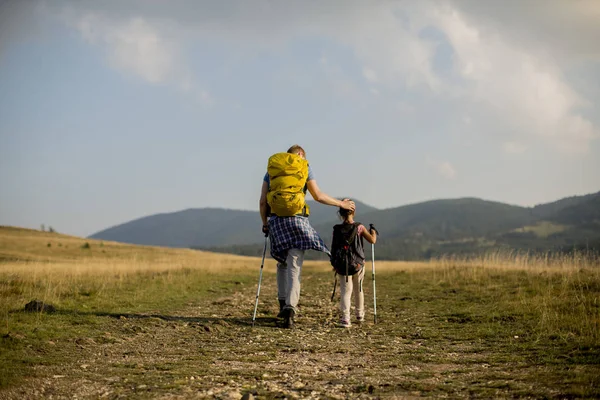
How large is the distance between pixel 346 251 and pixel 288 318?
156 cm

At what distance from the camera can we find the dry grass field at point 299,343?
5.69m

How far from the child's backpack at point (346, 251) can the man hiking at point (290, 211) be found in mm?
302

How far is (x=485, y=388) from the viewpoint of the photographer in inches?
215

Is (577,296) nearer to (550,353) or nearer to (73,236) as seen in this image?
(550,353)

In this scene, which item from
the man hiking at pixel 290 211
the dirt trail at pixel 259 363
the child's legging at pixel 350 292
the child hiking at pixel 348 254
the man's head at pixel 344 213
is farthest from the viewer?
the man's head at pixel 344 213

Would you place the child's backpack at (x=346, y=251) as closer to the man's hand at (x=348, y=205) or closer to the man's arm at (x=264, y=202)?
the man's hand at (x=348, y=205)

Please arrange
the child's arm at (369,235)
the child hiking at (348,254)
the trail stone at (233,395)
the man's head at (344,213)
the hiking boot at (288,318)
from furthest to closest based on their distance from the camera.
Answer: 1. the child's arm at (369,235)
2. the man's head at (344,213)
3. the child hiking at (348,254)
4. the hiking boot at (288,318)
5. the trail stone at (233,395)

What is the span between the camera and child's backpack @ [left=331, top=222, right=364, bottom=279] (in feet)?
33.1

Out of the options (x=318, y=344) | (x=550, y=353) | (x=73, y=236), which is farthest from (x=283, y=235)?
(x=73, y=236)

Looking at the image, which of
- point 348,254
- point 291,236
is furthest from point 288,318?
point 348,254

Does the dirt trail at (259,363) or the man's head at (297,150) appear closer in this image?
the dirt trail at (259,363)

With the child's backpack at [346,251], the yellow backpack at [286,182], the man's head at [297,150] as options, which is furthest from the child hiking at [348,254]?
the man's head at [297,150]

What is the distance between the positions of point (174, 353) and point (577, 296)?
8687 mm

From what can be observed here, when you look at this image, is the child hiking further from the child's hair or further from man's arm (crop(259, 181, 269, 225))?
man's arm (crop(259, 181, 269, 225))
